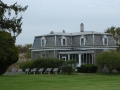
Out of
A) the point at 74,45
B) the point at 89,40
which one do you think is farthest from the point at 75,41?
the point at 89,40

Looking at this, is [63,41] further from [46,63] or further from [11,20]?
[11,20]

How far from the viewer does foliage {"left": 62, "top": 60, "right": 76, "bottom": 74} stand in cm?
5091

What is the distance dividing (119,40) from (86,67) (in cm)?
2388

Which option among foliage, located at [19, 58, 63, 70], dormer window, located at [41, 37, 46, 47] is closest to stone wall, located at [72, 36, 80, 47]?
dormer window, located at [41, 37, 46, 47]

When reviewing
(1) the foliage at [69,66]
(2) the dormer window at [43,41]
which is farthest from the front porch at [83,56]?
(1) the foliage at [69,66]

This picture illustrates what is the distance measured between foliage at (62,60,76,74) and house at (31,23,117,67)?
947 centimetres

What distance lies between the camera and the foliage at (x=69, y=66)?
50906mm

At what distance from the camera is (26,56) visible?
85938 mm

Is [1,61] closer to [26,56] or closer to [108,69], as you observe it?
[108,69]

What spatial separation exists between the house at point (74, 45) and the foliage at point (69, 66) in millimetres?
9468

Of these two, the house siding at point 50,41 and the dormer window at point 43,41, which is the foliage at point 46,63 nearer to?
the house siding at point 50,41

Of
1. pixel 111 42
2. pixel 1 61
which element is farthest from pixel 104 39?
pixel 1 61

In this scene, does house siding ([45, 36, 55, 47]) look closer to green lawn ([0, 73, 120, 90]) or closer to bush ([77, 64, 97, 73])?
bush ([77, 64, 97, 73])

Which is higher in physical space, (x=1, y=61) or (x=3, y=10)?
(x=3, y=10)
